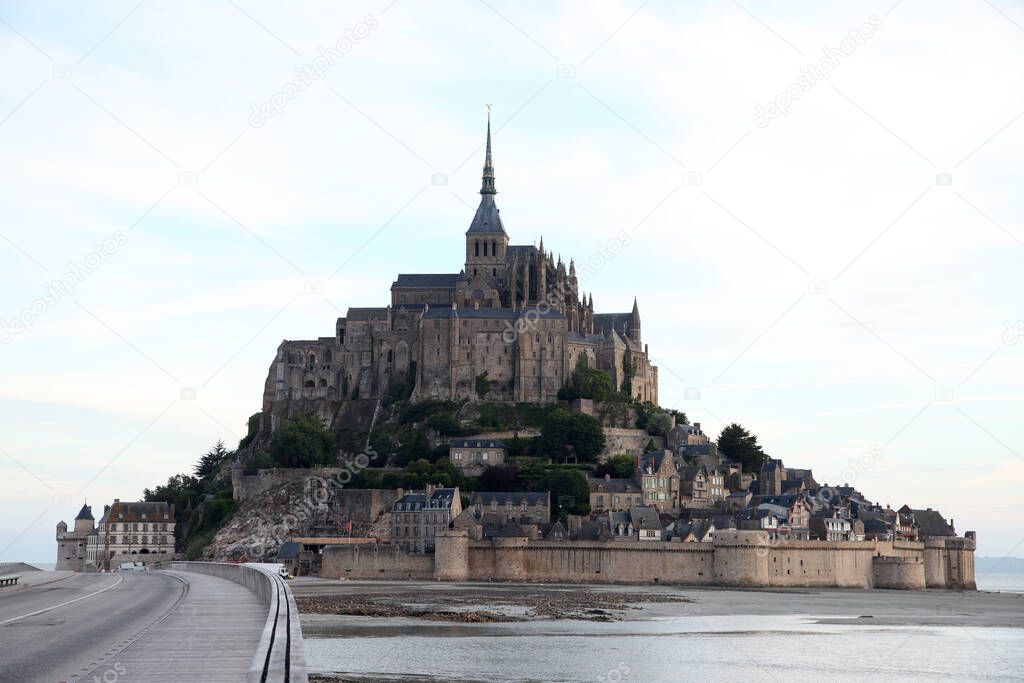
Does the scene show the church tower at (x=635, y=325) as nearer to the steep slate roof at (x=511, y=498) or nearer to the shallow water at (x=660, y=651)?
the steep slate roof at (x=511, y=498)

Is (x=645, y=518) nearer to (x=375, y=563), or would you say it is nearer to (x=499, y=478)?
(x=499, y=478)

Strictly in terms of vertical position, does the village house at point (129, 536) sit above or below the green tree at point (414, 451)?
below

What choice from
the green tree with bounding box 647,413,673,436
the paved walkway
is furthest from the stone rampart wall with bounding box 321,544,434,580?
the paved walkway

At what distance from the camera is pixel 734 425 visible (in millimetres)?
126625

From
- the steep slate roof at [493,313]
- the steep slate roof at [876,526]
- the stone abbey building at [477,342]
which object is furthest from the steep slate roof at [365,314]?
the steep slate roof at [876,526]

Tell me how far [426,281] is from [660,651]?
90771 mm

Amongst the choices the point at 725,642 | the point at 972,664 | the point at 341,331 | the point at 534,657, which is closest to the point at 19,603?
the point at 534,657

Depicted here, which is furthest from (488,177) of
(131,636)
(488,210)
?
(131,636)

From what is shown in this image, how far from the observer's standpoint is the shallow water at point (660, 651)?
4031 cm

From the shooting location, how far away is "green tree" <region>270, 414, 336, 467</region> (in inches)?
4685

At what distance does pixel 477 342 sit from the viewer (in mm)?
123312

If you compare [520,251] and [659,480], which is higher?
[520,251]

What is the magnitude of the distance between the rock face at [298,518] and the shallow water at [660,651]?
5187 centimetres

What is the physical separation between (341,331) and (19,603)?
289 feet
